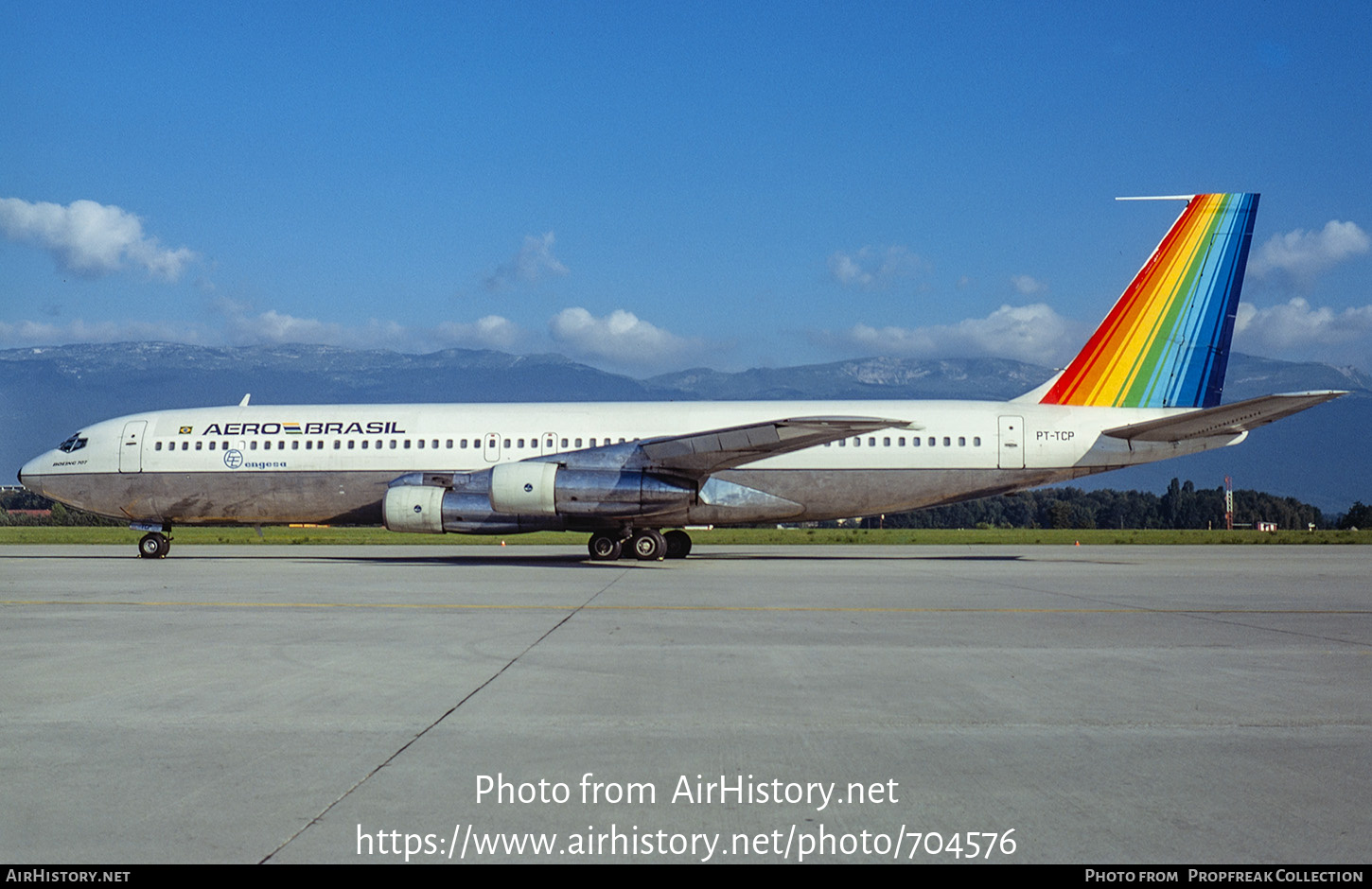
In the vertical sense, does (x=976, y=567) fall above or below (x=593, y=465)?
below

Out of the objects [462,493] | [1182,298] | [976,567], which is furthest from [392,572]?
[1182,298]

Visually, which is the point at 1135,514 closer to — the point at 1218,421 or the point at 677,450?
the point at 1218,421

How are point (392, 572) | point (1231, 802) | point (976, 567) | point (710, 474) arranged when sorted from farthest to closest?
point (710, 474) < point (976, 567) < point (392, 572) < point (1231, 802)

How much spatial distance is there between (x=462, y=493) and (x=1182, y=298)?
17.0 metres

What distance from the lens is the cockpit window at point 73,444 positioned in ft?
83.3

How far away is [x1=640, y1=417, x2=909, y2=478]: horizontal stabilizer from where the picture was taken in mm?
20078

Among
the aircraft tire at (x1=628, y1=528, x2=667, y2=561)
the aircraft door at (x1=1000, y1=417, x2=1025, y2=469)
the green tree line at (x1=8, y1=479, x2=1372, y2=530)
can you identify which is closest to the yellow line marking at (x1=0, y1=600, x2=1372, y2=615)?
the aircraft tire at (x1=628, y1=528, x2=667, y2=561)

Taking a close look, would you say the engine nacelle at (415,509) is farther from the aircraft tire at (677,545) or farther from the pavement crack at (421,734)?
the pavement crack at (421,734)

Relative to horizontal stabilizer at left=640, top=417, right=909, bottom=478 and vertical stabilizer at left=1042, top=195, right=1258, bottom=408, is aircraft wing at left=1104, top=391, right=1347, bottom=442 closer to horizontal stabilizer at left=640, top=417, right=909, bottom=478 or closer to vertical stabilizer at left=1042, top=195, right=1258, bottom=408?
vertical stabilizer at left=1042, top=195, right=1258, bottom=408

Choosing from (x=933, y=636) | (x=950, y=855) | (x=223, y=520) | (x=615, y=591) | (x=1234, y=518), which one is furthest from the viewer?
(x=1234, y=518)

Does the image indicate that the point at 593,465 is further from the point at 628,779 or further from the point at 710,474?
the point at 628,779

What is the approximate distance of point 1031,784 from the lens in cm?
463

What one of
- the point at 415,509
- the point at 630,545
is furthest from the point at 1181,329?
the point at 415,509

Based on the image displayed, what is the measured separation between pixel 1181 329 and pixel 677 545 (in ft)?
41.9
